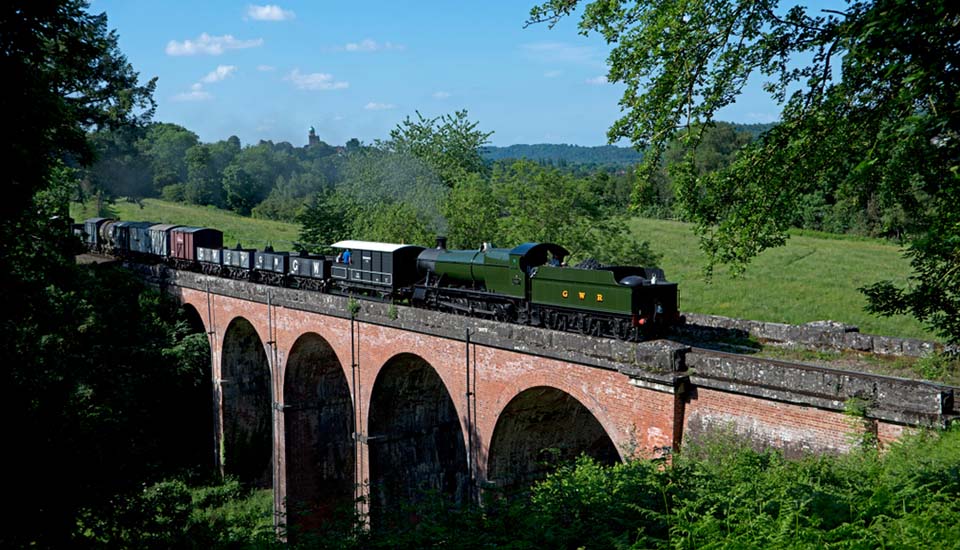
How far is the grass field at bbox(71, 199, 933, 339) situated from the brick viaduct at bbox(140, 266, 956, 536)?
9092 millimetres

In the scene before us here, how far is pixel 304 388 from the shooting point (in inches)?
1039

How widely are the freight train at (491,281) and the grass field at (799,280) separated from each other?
331 inches

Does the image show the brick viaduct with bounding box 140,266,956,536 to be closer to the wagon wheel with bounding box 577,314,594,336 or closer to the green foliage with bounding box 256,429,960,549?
the green foliage with bounding box 256,429,960,549

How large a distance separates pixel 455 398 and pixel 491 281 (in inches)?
126

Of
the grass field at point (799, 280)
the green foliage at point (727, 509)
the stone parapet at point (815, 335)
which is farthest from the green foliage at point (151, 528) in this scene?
the grass field at point (799, 280)

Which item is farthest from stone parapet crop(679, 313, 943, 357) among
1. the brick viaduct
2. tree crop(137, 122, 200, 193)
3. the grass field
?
tree crop(137, 122, 200, 193)

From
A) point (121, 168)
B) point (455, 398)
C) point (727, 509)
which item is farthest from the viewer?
point (121, 168)

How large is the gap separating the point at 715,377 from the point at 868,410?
2.59m

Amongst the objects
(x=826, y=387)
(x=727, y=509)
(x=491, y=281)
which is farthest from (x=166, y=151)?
(x=727, y=509)

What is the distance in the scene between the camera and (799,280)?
39.8m

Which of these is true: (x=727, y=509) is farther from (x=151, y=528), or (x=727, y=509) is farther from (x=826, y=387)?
(x=151, y=528)

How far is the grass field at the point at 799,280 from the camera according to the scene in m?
33.1

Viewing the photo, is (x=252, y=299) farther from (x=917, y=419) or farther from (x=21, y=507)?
(x=917, y=419)

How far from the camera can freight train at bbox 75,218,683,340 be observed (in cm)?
1638
